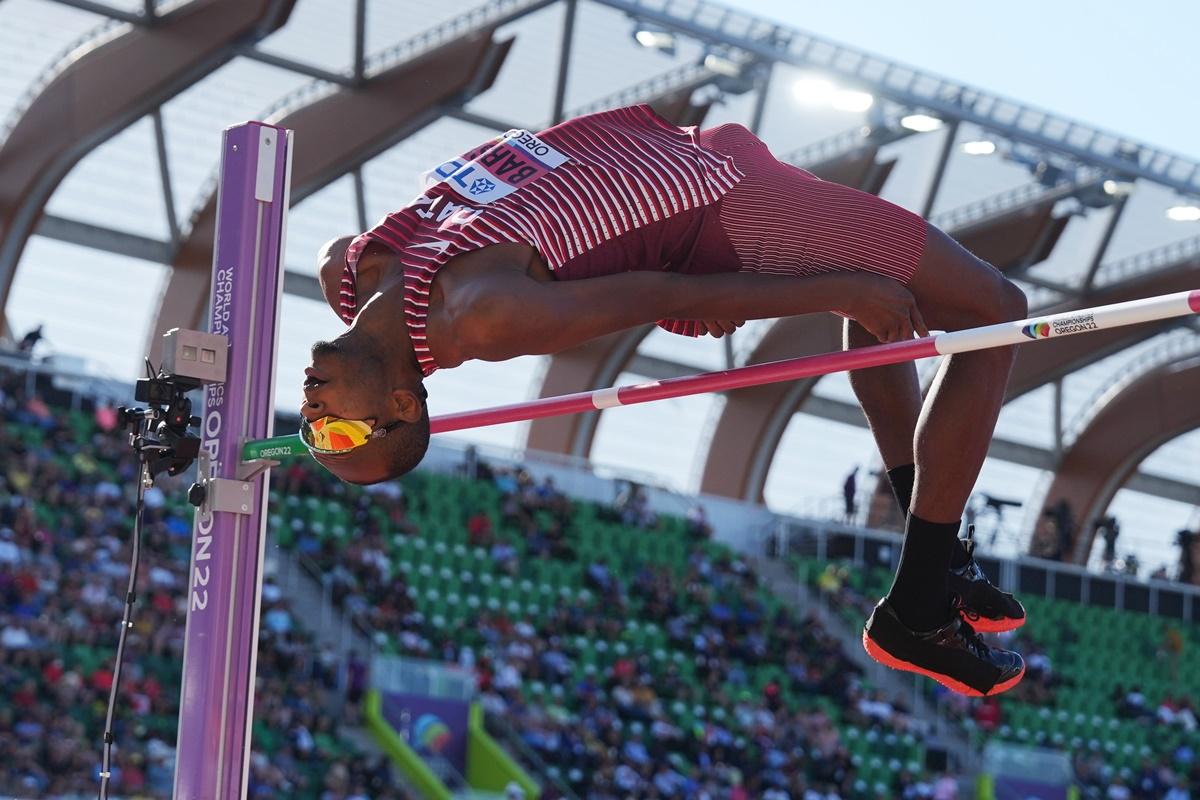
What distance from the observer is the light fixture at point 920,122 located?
16516 millimetres

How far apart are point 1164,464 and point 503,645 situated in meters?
13.1

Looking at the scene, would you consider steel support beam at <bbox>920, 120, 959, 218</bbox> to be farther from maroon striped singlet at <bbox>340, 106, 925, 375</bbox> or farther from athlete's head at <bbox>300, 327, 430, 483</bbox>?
athlete's head at <bbox>300, 327, 430, 483</bbox>

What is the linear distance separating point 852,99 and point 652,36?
81.5 inches

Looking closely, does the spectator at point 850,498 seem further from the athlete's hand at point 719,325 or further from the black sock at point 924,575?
the athlete's hand at point 719,325

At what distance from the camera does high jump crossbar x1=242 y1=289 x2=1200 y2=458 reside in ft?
8.78

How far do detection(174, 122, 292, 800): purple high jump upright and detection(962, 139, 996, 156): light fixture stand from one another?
45.8ft

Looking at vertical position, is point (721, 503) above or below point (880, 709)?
above

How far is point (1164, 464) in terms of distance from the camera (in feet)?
79.7

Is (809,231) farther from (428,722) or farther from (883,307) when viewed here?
(428,722)

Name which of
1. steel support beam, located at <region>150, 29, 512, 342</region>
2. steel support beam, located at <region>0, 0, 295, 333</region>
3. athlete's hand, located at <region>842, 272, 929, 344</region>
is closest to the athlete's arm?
athlete's hand, located at <region>842, 272, 929, 344</region>

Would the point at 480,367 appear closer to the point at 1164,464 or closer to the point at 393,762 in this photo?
the point at 393,762

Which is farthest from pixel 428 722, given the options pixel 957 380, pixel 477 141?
pixel 957 380

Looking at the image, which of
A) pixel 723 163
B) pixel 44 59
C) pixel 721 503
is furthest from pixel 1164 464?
pixel 723 163

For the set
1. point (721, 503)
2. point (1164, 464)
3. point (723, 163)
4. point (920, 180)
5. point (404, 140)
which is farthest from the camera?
point (1164, 464)
